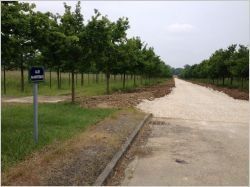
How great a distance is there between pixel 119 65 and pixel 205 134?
18659mm

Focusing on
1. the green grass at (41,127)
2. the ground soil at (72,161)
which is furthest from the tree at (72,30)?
the ground soil at (72,161)

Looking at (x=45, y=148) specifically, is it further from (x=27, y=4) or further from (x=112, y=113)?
(x=112, y=113)

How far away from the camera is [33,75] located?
8.72 metres

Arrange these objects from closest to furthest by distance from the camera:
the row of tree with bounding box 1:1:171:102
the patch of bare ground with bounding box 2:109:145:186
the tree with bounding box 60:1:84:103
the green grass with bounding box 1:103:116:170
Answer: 1. the patch of bare ground with bounding box 2:109:145:186
2. the green grass with bounding box 1:103:116:170
3. the row of tree with bounding box 1:1:171:102
4. the tree with bounding box 60:1:84:103

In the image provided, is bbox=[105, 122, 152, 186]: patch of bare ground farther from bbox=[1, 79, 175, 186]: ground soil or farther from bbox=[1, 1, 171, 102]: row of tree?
bbox=[1, 1, 171, 102]: row of tree

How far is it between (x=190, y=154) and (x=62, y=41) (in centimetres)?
720

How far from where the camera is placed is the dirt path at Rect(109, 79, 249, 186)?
7102mm

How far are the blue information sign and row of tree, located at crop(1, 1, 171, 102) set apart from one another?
1.55m

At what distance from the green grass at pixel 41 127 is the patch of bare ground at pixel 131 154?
5.65ft

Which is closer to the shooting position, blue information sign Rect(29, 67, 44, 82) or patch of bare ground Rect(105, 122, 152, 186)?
patch of bare ground Rect(105, 122, 152, 186)

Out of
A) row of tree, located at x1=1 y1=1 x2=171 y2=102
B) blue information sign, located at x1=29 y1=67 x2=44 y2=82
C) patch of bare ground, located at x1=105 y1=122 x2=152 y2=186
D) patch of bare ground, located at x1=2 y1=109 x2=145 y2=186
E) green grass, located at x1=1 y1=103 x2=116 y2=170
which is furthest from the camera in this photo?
row of tree, located at x1=1 y1=1 x2=171 y2=102

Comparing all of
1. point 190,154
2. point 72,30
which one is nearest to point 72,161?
point 190,154

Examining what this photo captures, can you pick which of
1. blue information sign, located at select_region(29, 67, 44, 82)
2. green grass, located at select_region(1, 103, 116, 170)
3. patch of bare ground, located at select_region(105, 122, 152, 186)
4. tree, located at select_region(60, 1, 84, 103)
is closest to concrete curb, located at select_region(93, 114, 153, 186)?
patch of bare ground, located at select_region(105, 122, 152, 186)

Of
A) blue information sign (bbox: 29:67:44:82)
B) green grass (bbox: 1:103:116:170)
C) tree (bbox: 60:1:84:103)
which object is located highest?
tree (bbox: 60:1:84:103)
